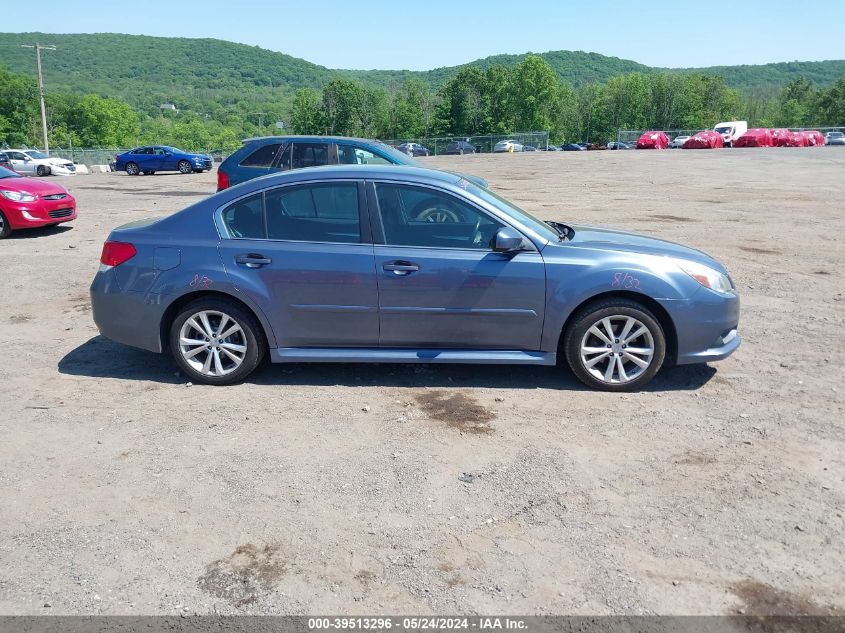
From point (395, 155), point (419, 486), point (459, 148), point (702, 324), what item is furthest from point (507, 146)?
point (419, 486)

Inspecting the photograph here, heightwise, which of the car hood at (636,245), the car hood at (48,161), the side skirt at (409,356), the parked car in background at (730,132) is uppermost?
the parked car in background at (730,132)

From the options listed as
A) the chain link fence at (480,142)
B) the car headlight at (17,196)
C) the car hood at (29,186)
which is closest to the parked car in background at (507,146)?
the chain link fence at (480,142)

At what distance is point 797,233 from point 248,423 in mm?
11851

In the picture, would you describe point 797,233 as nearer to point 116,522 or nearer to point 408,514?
point 408,514

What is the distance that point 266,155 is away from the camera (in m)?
12.9

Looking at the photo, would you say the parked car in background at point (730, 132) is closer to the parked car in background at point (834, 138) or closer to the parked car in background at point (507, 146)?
the parked car in background at point (834, 138)

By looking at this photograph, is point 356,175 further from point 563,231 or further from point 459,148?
point 459,148

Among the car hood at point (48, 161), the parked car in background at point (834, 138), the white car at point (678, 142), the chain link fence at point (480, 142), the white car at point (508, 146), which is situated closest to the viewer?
the car hood at point (48, 161)

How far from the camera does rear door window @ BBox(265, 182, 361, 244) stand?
19.6ft

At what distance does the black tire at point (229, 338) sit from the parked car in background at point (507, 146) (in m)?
67.3

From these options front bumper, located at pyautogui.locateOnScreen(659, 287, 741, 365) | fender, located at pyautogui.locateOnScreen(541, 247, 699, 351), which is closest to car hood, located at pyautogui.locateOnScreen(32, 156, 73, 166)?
fender, located at pyautogui.locateOnScreen(541, 247, 699, 351)

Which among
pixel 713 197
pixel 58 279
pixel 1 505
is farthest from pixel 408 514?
pixel 713 197

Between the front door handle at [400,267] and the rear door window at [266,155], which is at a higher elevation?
the rear door window at [266,155]

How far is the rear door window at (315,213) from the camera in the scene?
5.98 meters
